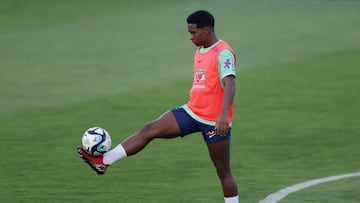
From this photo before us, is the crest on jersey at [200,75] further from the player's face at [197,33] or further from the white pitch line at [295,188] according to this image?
the white pitch line at [295,188]

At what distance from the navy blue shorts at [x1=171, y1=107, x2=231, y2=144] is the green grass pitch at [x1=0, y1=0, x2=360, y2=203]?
1372 millimetres

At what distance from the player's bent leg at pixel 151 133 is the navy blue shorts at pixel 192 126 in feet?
0.17

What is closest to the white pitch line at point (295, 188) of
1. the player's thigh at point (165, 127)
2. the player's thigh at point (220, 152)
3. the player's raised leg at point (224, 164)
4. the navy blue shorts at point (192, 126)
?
the player's raised leg at point (224, 164)

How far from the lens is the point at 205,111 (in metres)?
9.55

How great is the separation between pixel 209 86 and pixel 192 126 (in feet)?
1.48

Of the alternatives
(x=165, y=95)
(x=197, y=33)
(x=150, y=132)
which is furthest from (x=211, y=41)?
(x=165, y=95)

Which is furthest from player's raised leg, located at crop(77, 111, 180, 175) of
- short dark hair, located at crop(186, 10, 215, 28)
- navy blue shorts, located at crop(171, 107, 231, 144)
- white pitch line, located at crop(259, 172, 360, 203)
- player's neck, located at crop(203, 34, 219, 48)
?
white pitch line, located at crop(259, 172, 360, 203)

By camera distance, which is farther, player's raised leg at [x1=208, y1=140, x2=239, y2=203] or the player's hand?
player's raised leg at [x1=208, y1=140, x2=239, y2=203]

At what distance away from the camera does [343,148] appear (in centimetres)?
1351

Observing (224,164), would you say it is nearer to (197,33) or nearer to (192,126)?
(192,126)

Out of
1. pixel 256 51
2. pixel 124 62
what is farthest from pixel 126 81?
pixel 256 51

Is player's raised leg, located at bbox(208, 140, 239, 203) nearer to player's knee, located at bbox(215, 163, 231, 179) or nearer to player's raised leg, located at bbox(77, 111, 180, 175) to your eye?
player's knee, located at bbox(215, 163, 231, 179)

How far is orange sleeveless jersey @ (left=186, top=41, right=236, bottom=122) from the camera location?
946 cm

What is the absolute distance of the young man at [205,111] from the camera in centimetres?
945
